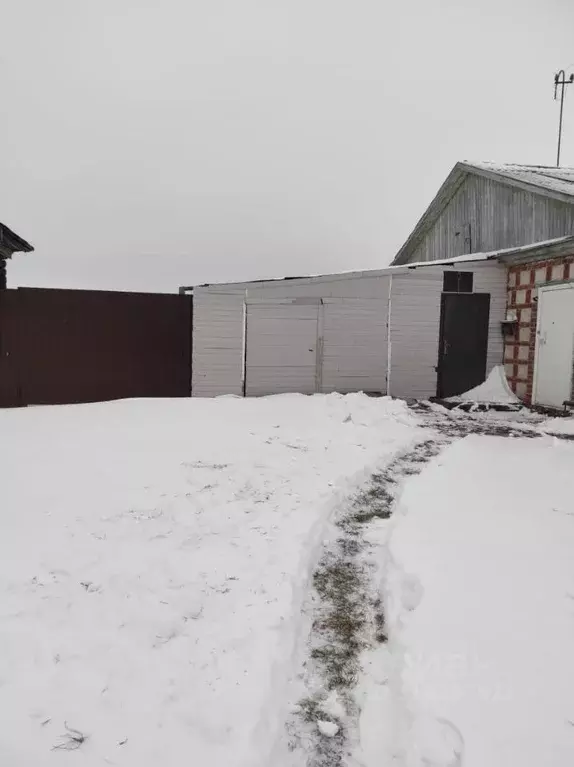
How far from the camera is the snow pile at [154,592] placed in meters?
2.02

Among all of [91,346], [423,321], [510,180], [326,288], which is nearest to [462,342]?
[423,321]

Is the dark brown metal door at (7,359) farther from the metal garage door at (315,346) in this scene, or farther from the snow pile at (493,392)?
the snow pile at (493,392)

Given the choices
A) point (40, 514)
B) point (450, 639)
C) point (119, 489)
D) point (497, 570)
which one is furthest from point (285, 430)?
point (450, 639)

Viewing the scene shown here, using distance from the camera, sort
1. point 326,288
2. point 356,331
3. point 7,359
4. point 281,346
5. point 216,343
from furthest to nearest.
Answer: point 356,331
point 326,288
point 281,346
point 216,343
point 7,359

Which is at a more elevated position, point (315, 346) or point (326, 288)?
point (326, 288)

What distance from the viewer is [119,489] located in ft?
15.6

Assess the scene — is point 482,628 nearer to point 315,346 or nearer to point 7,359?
point 315,346

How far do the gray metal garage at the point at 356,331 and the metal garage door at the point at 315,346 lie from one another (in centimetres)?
2

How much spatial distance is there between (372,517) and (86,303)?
24.9 ft

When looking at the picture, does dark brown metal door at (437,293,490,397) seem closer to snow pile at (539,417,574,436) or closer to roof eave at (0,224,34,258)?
snow pile at (539,417,574,436)

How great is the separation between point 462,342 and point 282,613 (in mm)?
9741

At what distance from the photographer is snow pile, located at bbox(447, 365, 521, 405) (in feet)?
36.4

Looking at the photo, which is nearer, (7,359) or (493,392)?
(7,359)

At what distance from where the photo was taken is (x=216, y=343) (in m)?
10.5
